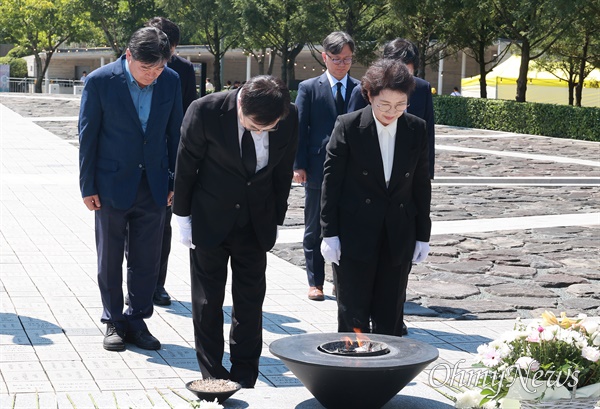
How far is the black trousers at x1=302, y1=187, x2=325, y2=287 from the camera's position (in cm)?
715

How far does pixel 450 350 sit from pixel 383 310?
129 centimetres

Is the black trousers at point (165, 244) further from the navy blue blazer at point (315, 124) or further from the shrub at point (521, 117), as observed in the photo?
the shrub at point (521, 117)

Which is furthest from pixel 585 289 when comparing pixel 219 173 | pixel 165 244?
pixel 219 173

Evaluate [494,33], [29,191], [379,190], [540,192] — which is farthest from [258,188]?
[494,33]

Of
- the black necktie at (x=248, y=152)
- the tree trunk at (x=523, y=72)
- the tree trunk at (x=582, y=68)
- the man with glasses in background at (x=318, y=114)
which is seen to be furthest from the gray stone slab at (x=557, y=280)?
the tree trunk at (x=582, y=68)

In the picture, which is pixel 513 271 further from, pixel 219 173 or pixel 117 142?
pixel 219 173

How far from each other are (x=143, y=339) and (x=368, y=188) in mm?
1796

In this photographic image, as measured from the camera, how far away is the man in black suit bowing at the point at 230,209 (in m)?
4.69

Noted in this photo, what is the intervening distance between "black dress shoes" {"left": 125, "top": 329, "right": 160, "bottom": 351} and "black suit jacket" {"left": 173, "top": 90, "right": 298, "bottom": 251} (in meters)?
1.18

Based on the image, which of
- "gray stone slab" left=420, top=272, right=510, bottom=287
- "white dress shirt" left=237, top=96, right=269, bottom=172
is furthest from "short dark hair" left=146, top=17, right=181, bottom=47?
"gray stone slab" left=420, top=272, right=510, bottom=287

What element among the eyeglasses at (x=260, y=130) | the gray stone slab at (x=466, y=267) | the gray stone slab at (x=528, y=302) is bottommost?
the gray stone slab at (x=528, y=302)

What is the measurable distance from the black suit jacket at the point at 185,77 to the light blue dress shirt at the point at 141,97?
3.31ft

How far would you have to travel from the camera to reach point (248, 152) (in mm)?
4723

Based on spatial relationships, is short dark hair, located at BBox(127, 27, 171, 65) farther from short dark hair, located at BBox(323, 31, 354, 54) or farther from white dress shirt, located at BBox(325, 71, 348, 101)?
white dress shirt, located at BBox(325, 71, 348, 101)
